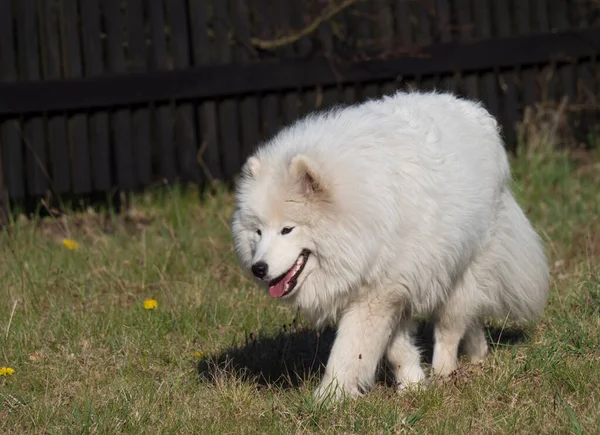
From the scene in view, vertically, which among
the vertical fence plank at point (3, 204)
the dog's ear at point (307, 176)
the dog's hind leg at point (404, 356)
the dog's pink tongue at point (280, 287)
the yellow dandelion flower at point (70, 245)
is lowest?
the dog's hind leg at point (404, 356)

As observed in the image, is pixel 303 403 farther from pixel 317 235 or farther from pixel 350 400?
pixel 317 235

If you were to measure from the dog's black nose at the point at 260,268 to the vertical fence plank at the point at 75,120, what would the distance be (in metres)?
3.84

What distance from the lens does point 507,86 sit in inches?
356

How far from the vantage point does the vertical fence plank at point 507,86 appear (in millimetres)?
9047

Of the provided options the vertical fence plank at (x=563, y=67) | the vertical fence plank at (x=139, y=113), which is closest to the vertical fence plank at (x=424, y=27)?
the vertical fence plank at (x=563, y=67)

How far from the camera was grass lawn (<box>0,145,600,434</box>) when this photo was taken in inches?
174

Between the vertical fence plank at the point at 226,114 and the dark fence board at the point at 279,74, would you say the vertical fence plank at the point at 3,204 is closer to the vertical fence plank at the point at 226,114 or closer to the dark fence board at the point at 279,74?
the dark fence board at the point at 279,74

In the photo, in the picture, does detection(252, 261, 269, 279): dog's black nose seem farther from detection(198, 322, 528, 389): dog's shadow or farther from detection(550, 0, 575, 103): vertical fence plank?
detection(550, 0, 575, 103): vertical fence plank

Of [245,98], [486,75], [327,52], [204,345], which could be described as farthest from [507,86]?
[204,345]

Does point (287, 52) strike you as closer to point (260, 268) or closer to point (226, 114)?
point (226, 114)

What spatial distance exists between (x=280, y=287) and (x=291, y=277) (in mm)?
72

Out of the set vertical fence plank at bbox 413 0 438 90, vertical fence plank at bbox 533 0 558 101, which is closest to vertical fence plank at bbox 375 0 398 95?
vertical fence plank at bbox 413 0 438 90

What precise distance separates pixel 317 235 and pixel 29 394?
5.17ft

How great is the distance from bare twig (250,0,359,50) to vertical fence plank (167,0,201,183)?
569 millimetres
